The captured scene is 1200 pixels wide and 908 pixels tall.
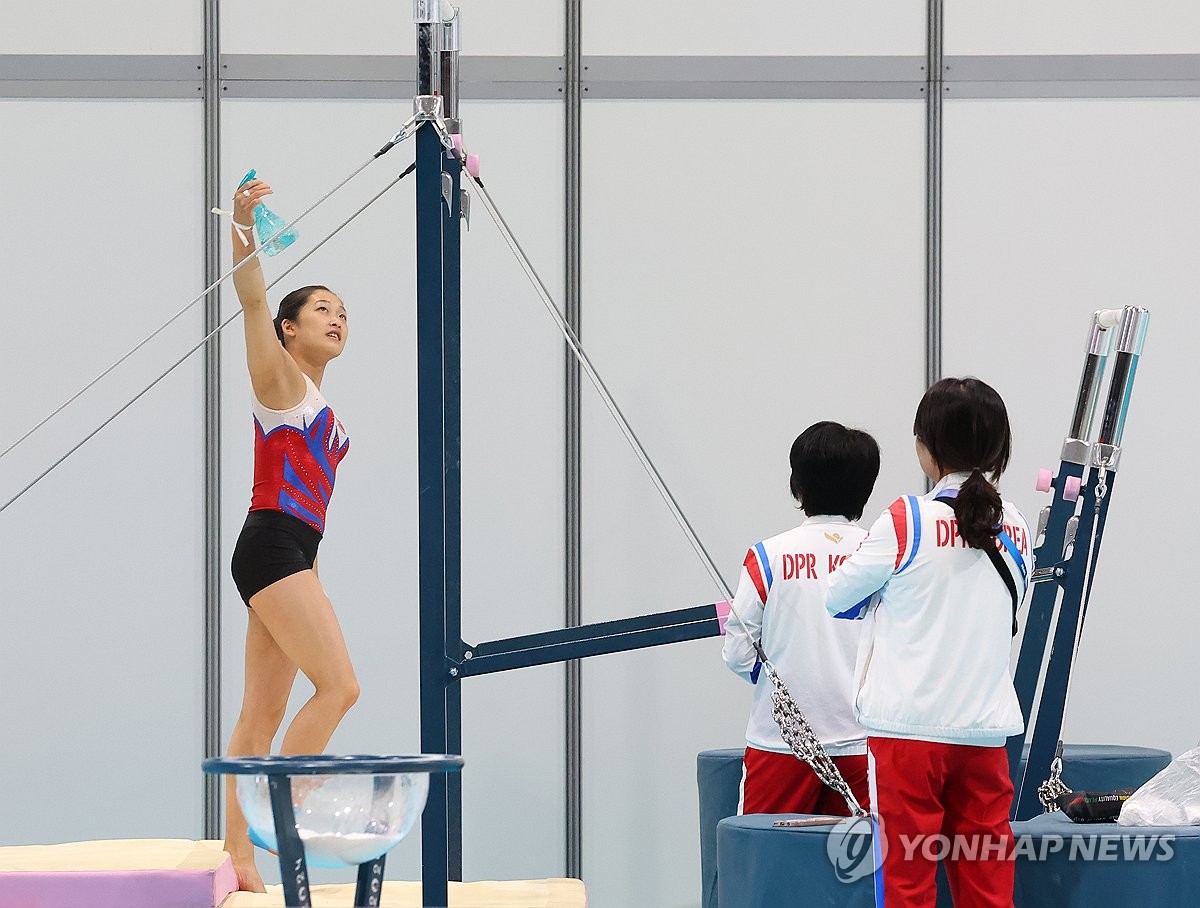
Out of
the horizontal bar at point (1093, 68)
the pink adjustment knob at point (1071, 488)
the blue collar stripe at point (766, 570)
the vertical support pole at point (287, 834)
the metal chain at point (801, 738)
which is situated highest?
the horizontal bar at point (1093, 68)

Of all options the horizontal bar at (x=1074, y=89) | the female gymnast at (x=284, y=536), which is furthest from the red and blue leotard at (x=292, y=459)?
the horizontal bar at (x=1074, y=89)

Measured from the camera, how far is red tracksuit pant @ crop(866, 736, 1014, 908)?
2330mm

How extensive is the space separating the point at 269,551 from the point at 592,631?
2.22 ft

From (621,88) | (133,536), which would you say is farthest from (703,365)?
(133,536)

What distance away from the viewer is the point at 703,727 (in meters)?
4.23

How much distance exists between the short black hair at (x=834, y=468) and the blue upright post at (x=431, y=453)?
0.82 m

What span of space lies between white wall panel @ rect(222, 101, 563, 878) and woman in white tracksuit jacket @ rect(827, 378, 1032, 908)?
1972 mm

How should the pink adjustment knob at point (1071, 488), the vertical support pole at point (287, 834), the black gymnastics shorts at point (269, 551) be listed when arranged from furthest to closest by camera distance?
the pink adjustment knob at point (1071, 488) < the black gymnastics shorts at point (269, 551) < the vertical support pole at point (287, 834)

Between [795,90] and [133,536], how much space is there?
8.21 ft

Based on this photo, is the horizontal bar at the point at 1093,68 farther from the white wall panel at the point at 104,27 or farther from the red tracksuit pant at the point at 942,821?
the red tracksuit pant at the point at 942,821

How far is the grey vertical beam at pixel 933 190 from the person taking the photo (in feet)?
14.0

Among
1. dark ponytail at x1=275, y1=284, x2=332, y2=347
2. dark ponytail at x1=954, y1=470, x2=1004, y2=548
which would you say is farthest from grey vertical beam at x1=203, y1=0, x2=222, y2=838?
dark ponytail at x1=954, y1=470, x2=1004, y2=548

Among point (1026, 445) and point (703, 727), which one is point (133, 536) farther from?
point (1026, 445)

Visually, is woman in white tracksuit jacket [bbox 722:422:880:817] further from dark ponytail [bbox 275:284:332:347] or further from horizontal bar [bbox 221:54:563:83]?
horizontal bar [bbox 221:54:563:83]
